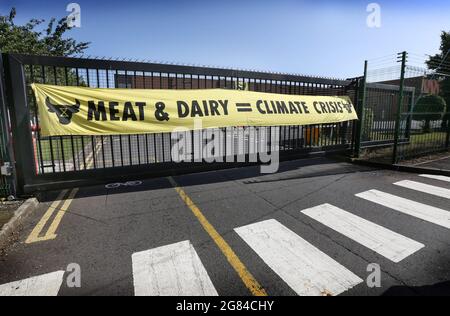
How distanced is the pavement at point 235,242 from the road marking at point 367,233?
0.02m

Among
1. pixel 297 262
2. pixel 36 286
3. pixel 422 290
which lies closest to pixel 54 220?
pixel 36 286

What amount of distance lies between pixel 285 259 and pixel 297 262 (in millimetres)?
155

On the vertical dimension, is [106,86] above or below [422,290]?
above

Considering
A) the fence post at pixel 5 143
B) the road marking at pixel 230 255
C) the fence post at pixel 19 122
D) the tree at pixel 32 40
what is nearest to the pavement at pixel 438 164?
the road marking at pixel 230 255

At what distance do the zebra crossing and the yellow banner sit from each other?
342 cm

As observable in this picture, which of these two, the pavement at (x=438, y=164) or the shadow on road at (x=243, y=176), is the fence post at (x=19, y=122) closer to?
the shadow on road at (x=243, y=176)

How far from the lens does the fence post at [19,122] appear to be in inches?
210

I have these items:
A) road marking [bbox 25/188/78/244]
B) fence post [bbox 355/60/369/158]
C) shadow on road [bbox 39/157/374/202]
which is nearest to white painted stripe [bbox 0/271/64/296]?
road marking [bbox 25/188/78/244]

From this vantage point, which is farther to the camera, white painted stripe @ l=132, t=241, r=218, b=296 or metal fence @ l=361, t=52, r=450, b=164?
metal fence @ l=361, t=52, r=450, b=164

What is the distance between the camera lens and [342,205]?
17.6 feet

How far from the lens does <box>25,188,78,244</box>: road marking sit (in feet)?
13.2

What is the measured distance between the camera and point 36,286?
289 centimetres

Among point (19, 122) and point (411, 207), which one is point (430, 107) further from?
point (19, 122)

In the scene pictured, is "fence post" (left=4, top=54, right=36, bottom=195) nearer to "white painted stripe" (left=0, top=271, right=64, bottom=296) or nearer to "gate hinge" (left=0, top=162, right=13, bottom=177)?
"gate hinge" (left=0, top=162, right=13, bottom=177)
